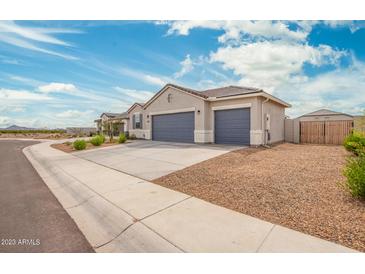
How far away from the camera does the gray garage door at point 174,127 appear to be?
15.2 metres

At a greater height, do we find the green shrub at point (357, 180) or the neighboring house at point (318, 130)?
the neighboring house at point (318, 130)

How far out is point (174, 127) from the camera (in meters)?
16.5

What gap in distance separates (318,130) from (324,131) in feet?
1.26

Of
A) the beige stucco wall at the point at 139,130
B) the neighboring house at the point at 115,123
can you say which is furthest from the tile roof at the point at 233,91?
the neighboring house at the point at 115,123

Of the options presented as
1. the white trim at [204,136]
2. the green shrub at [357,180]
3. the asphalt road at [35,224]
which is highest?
the white trim at [204,136]

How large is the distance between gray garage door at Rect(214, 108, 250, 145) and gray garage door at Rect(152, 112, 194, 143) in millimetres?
2123

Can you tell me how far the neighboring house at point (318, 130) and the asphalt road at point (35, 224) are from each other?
16.9 metres

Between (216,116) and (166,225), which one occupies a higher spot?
(216,116)

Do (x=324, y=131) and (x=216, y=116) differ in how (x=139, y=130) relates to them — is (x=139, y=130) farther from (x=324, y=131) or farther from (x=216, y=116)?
(x=324, y=131)

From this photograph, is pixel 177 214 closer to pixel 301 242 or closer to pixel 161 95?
pixel 301 242

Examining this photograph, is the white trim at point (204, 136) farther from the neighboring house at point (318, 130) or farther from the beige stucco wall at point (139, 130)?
the neighboring house at point (318, 130)

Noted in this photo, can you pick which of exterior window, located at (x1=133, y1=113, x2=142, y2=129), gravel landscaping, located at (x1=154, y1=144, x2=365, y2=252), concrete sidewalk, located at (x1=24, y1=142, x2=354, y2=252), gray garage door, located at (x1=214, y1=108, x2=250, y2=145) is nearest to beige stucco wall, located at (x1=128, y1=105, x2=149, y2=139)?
exterior window, located at (x1=133, y1=113, x2=142, y2=129)

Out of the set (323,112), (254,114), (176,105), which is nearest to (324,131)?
(254,114)

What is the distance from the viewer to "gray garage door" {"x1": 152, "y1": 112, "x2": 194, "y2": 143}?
1521cm
